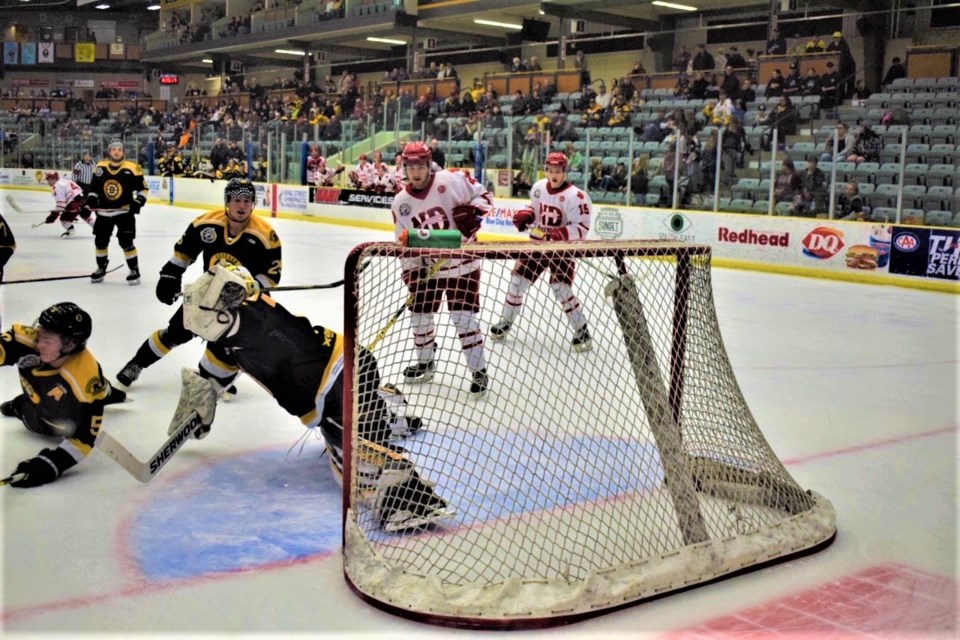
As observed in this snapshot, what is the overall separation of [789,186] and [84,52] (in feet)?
106

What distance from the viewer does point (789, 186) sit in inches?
428

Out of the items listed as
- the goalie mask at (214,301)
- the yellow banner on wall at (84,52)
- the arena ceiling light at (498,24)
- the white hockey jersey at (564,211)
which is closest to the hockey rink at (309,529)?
the goalie mask at (214,301)

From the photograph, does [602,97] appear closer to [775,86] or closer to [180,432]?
[775,86]

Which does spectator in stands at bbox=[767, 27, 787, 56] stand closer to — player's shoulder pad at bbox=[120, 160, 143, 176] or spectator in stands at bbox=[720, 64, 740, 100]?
spectator in stands at bbox=[720, 64, 740, 100]

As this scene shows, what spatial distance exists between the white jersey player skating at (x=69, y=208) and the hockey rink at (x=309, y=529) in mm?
6661

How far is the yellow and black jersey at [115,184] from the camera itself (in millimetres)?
8484

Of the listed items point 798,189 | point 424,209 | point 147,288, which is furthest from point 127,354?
point 798,189

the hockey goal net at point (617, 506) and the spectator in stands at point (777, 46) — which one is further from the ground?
the spectator in stands at point (777, 46)

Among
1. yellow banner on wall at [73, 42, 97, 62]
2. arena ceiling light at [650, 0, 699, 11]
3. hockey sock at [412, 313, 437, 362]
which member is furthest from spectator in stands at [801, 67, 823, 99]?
yellow banner on wall at [73, 42, 97, 62]

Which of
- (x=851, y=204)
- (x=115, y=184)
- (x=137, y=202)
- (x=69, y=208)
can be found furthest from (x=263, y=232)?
(x=69, y=208)

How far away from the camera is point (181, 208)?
20203 millimetres

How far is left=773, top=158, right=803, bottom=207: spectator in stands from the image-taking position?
10.8m

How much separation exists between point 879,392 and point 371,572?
355cm

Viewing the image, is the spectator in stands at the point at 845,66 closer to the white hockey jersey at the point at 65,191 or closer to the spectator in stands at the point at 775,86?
the spectator in stands at the point at 775,86
